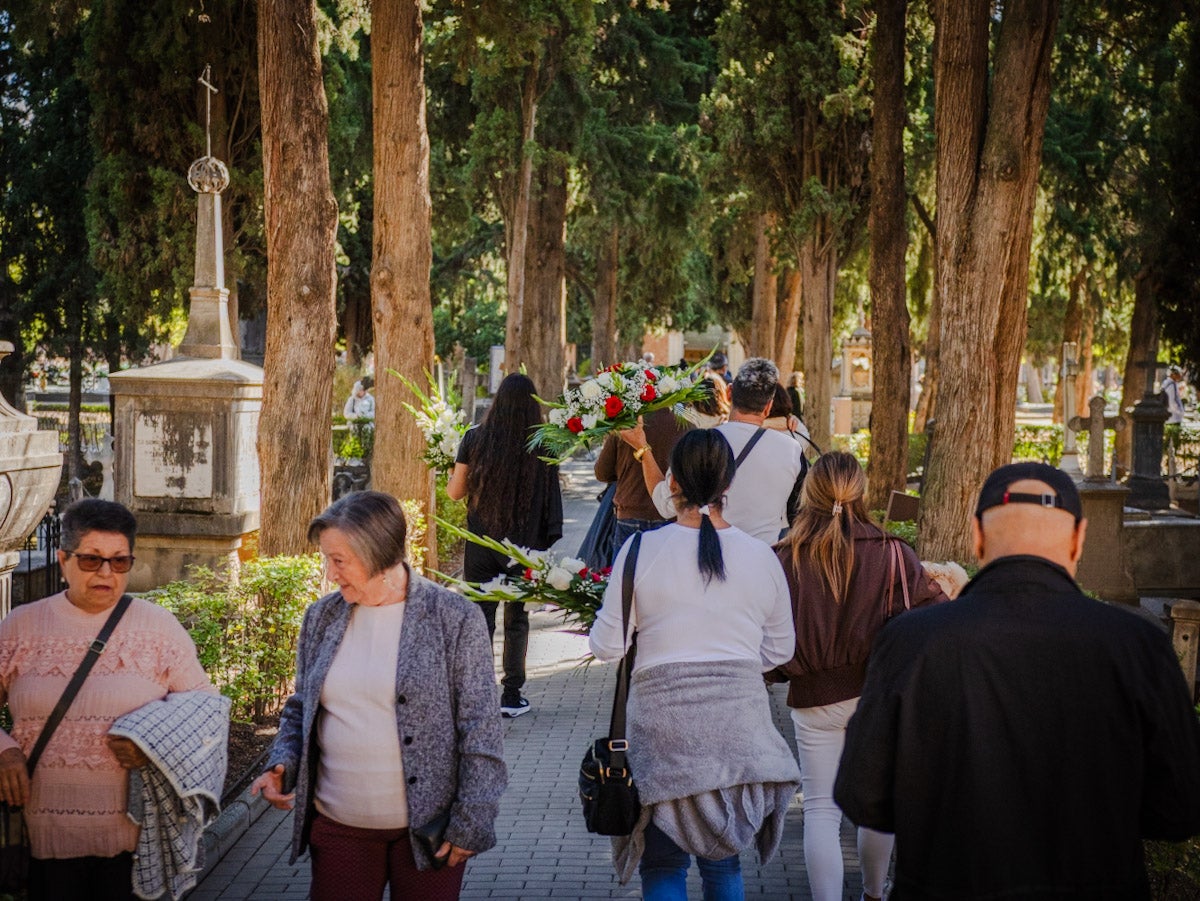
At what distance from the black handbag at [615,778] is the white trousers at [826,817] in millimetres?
1023

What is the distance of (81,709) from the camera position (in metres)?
3.85

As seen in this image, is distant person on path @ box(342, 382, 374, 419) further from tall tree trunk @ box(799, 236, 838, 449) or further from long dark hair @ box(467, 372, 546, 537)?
long dark hair @ box(467, 372, 546, 537)

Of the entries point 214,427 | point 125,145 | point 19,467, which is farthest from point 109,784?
point 125,145

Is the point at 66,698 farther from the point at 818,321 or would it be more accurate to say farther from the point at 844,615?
the point at 818,321

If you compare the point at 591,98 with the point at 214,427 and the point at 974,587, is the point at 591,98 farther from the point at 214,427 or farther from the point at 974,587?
the point at 974,587

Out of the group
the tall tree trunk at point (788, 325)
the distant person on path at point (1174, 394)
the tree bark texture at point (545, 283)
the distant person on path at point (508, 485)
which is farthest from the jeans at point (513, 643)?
the tall tree trunk at point (788, 325)

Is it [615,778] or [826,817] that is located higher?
[615,778]

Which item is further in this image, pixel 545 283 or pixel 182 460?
pixel 545 283

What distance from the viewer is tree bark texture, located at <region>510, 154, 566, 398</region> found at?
1047 inches

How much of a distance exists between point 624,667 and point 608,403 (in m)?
2.34

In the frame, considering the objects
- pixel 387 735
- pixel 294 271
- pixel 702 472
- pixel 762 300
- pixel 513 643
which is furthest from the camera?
pixel 762 300

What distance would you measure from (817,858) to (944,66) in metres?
7.04

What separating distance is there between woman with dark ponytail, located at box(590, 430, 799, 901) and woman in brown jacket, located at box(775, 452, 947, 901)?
0.66m

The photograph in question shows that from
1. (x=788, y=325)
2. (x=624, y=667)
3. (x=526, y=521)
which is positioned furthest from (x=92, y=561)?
(x=788, y=325)
